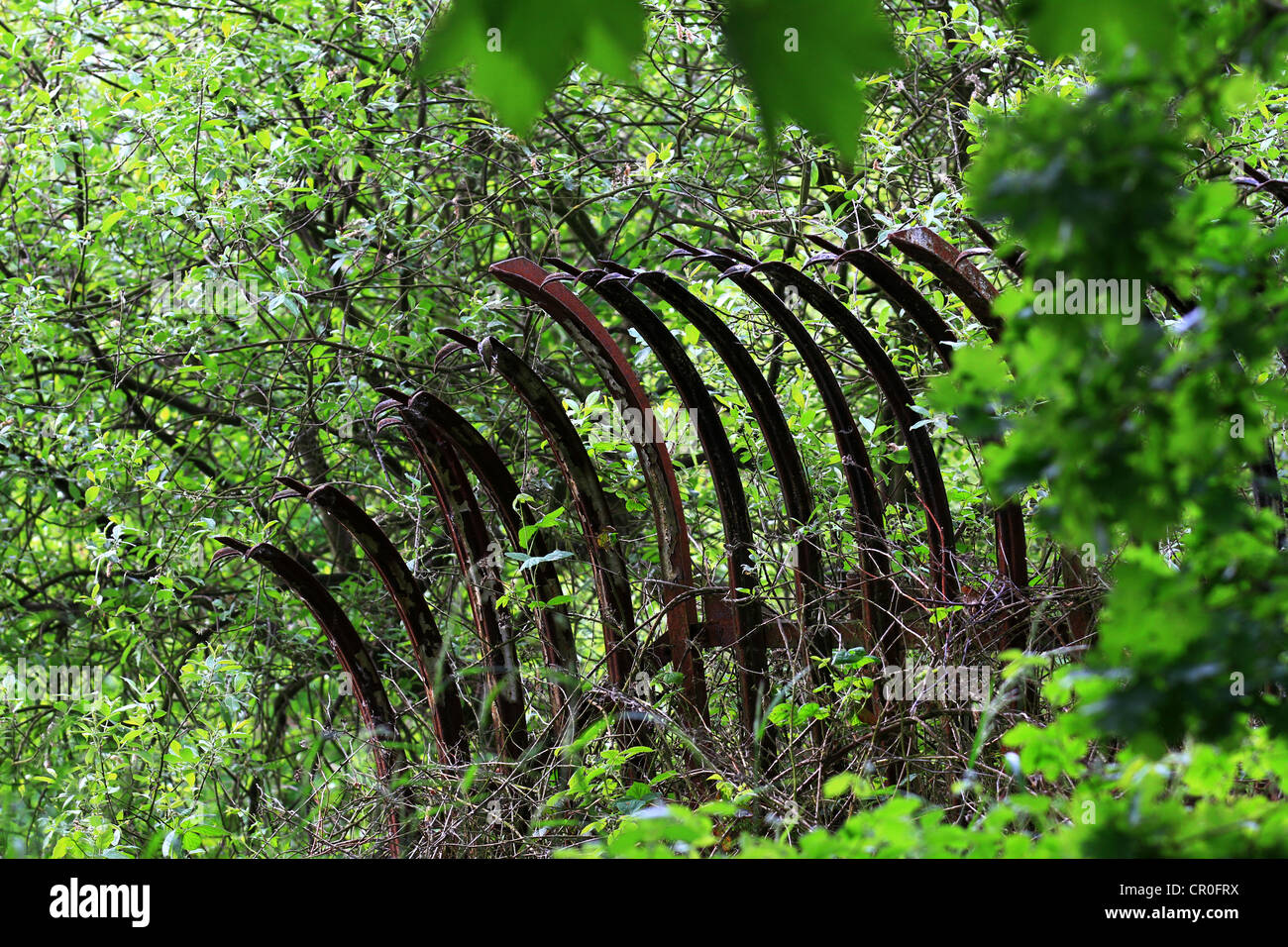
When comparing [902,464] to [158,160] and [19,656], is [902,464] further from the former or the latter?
[19,656]

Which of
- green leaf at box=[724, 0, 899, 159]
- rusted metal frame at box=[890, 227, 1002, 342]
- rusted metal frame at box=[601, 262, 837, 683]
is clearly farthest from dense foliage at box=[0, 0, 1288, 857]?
rusted metal frame at box=[890, 227, 1002, 342]

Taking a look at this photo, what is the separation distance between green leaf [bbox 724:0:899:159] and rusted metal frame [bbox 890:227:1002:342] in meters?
1.37

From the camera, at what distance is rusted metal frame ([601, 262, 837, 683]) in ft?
7.40

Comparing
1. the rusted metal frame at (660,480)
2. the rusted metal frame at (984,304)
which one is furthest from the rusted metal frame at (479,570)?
the rusted metal frame at (984,304)

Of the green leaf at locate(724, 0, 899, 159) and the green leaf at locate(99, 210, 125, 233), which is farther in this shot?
the green leaf at locate(99, 210, 125, 233)

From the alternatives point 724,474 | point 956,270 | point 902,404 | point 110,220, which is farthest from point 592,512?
point 110,220

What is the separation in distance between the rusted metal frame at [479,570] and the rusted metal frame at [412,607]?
0.09m
